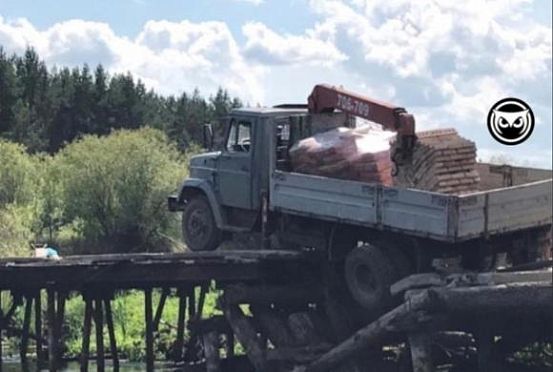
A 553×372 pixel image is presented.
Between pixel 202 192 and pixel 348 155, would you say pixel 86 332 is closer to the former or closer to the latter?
pixel 202 192

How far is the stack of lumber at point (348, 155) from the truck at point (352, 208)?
26 centimetres

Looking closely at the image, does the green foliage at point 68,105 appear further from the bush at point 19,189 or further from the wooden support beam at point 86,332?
the wooden support beam at point 86,332

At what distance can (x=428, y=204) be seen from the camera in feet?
56.6

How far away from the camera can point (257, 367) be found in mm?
21125

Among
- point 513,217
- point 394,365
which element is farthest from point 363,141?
point 394,365

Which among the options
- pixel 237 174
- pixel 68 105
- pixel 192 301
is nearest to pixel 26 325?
pixel 192 301

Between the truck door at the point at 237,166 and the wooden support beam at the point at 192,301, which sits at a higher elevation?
the truck door at the point at 237,166

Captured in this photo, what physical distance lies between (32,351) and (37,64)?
57475 millimetres

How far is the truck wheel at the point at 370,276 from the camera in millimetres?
18625

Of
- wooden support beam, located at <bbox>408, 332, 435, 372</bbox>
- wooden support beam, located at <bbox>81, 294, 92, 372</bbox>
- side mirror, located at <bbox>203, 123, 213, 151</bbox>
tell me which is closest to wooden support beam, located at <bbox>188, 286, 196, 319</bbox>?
wooden support beam, located at <bbox>81, 294, 92, 372</bbox>

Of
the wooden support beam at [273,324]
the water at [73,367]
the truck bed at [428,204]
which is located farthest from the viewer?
the water at [73,367]

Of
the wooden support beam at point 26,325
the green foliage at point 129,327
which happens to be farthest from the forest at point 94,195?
the wooden support beam at point 26,325

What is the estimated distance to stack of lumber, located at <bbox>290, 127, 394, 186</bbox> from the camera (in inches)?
745

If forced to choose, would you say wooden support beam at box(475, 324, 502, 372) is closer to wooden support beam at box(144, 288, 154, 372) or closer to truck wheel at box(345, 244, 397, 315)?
truck wheel at box(345, 244, 397, 315)
